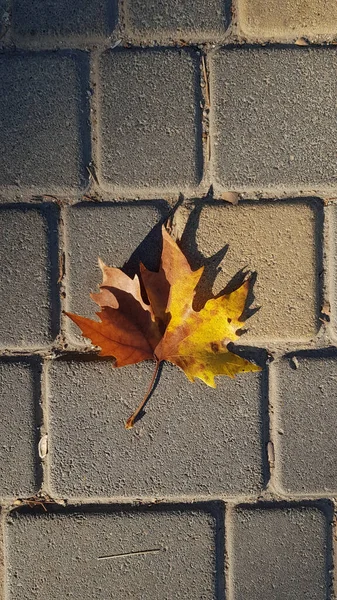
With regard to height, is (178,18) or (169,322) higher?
(178,18)

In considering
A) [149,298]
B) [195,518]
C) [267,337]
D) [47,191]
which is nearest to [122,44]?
[47,191]

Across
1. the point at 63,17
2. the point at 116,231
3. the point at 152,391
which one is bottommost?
the point at 152,391

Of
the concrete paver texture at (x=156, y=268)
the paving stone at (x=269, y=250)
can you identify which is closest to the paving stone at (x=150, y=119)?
the concrete paver texture at (x=156, y=268)

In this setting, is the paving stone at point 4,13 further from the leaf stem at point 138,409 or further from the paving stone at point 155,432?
the leaf stem at point 138,409

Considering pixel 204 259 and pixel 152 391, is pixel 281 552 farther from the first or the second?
pixel 204 259

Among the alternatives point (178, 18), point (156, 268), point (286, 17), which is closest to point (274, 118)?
point (286, 17)

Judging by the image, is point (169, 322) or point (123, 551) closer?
point (169, 322)

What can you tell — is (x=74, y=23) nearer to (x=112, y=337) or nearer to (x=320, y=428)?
(x=112, y=337)
